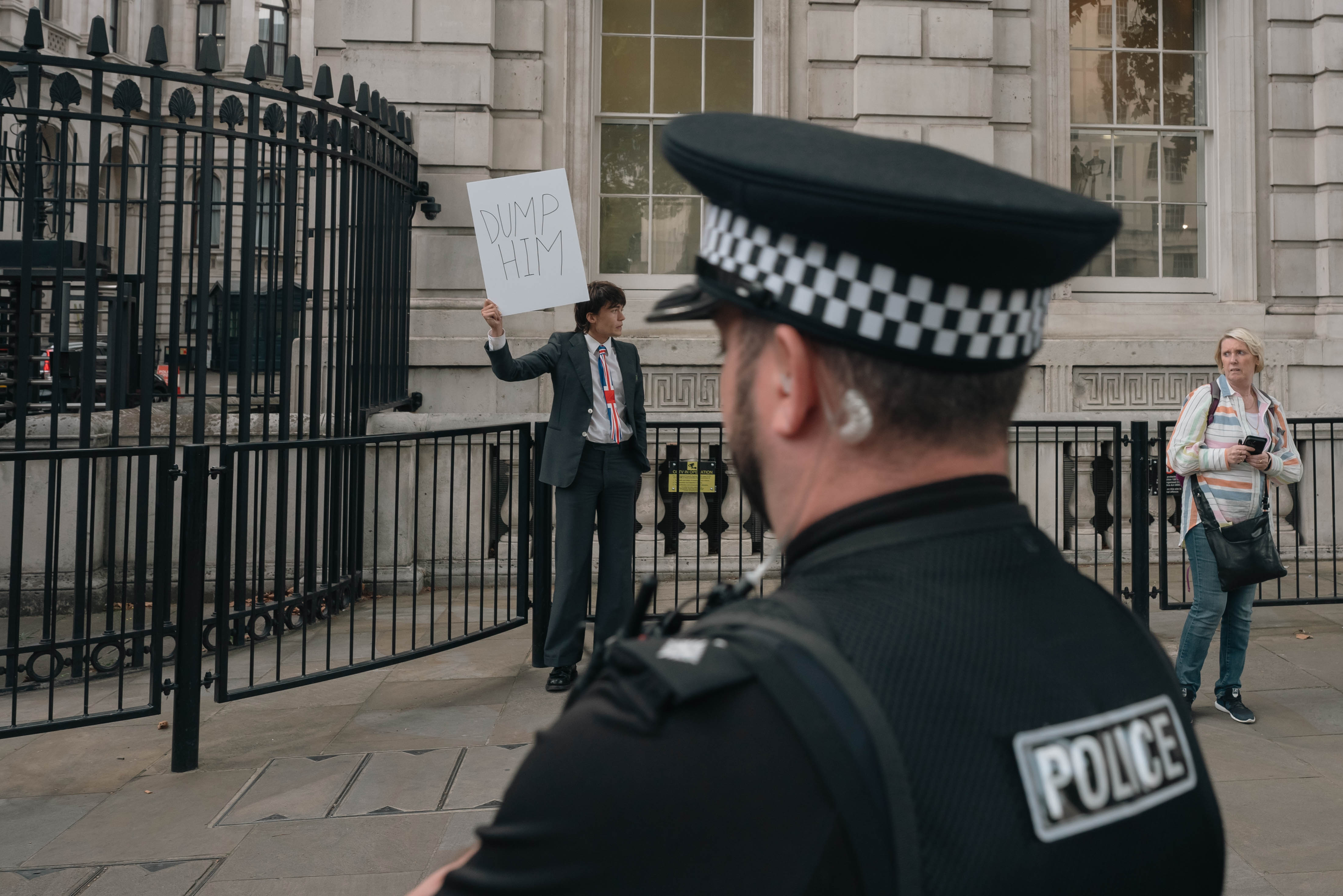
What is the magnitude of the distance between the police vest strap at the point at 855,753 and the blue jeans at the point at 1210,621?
4.91 metres

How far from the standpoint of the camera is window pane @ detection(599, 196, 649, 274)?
9.20 metres

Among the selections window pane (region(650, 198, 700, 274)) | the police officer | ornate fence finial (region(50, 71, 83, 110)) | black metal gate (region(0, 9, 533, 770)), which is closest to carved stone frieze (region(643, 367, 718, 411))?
window pane (region(650, 198, 700, 274))

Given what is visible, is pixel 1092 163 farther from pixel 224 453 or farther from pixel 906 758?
pixel 906 758

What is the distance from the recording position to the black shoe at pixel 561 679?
18.5 feet

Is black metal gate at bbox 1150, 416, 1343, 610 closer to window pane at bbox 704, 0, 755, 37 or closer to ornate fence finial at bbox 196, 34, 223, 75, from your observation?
window pane at bbox 704, 0, 755, 37

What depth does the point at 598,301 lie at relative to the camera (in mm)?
5664

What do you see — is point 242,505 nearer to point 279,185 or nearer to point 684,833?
point 279,185

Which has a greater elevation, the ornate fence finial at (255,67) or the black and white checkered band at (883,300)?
the ornate fence finial at (255,67)

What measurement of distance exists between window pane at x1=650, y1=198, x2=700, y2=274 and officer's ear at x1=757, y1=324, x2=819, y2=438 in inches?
328

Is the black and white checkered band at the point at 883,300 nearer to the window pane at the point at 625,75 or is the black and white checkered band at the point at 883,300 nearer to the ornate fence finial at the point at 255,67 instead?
the ornate fence finial at the point at 255,67

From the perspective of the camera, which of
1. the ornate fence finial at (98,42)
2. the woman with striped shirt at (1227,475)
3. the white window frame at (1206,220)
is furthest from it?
the white window frame at (1206,220)

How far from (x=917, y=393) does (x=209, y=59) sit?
6089 mm

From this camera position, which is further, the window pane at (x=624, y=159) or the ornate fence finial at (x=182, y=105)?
the window pane at (x=624, y=159)

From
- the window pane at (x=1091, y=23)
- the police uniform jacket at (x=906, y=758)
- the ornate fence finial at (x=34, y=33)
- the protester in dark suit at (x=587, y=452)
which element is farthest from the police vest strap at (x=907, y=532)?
the window pane at (x=1091, y=23)
